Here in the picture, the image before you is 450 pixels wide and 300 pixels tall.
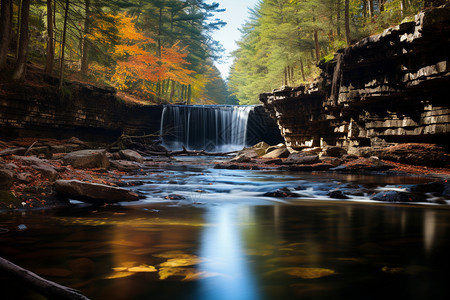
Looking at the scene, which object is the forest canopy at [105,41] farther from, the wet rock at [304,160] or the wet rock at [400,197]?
the wet rock at [400,197]

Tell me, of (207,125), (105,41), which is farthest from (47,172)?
(207,125)

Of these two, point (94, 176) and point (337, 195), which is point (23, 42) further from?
point (337, 195)

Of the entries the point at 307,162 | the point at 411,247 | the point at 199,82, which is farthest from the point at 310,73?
the point at 411,247

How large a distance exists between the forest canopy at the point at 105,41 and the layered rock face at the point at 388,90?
15.0 meters

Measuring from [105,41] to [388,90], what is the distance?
70.5 ft

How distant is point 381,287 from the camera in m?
2.54

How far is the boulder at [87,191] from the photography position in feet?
19.1

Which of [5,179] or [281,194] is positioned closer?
[5,179]

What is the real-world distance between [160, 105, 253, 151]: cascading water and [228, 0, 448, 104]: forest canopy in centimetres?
681

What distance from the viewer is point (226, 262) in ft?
10.5

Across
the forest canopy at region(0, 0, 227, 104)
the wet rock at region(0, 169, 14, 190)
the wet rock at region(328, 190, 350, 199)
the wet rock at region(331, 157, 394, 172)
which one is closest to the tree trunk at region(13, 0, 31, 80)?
the forest canopy at region(0, 0, 227, 104)

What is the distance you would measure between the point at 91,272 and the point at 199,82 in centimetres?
3851

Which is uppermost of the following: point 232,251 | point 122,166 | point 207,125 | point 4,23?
point 4,23

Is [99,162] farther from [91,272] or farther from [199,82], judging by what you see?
[199,82]
